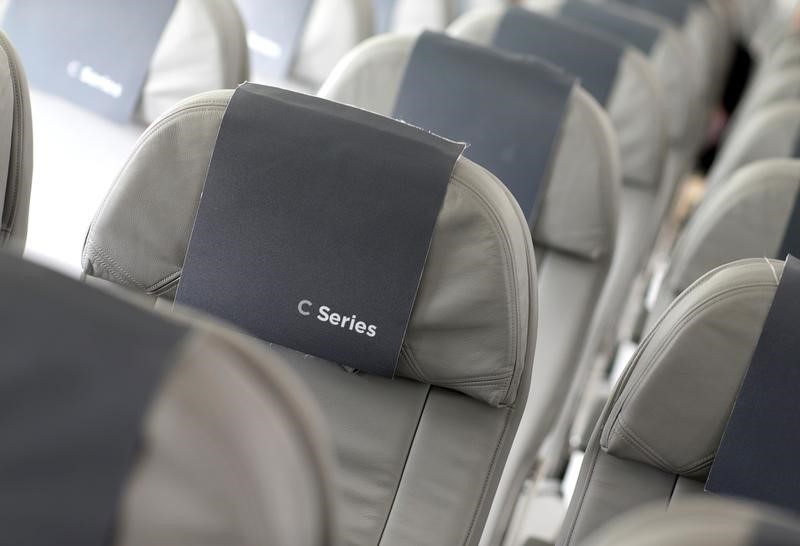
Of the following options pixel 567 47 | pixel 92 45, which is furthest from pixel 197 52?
pixel 567 47

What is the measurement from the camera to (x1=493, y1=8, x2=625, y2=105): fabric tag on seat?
2695mm

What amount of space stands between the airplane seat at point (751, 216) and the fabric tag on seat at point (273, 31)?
1.25 m

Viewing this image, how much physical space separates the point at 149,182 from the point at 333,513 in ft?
2.40

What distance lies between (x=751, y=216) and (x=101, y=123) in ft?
3.67

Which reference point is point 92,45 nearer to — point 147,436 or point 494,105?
point 494,105

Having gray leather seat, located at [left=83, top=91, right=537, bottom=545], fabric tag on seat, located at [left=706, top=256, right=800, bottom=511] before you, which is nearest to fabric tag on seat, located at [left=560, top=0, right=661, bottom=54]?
gray leather seat, located at [left=83, top=91, right=537, bottom=545]

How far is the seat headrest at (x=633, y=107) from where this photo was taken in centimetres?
269

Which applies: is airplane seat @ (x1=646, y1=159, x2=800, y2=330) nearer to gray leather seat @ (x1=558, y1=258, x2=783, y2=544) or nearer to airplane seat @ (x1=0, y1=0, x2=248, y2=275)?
gray leather seat @ (x1=558, y1=258, x2=783, y2=544)

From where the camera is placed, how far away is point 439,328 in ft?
4.90

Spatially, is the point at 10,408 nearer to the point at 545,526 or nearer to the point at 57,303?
the point at 57,303

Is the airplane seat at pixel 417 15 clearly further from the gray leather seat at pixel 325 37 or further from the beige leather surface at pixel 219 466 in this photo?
the beige leather surface at pixel 219 466

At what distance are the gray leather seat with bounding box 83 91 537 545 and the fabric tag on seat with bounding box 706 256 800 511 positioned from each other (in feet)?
0.90

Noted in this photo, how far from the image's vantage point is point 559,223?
2.10 m

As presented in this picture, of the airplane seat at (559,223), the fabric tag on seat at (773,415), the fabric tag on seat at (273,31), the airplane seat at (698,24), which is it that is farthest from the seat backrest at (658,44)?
the fabric tag on seat at (773,415)
